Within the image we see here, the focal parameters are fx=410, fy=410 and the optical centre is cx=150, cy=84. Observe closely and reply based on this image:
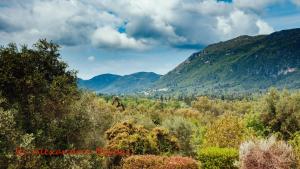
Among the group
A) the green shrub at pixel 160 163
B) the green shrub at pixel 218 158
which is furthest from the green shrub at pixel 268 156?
the green shrub at pixel 160 163

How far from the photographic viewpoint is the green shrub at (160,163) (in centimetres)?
3141

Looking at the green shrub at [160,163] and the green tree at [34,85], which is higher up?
the green tree at [34,85]

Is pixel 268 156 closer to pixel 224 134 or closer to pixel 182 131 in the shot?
pixel 224 134

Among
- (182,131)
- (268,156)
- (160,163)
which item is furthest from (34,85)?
(182,131)

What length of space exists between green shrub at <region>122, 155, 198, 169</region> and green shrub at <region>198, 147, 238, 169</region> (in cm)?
88

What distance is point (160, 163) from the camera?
32.2m

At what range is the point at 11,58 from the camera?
2556 cm

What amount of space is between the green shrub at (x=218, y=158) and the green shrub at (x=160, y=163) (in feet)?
2.89

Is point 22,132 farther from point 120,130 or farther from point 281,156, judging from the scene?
point 120,130

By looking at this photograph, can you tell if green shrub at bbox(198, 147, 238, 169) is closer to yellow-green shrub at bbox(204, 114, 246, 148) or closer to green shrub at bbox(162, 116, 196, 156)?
yellow-green shrub at bbox(204, 114, 246, 148)

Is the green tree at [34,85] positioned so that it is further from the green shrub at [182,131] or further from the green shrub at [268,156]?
the green shrub at [182,131]

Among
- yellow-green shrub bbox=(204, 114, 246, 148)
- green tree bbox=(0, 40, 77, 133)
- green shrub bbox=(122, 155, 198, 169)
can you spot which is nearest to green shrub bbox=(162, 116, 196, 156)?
yellow-green shrub bbox=(204, 114, 246, 148)

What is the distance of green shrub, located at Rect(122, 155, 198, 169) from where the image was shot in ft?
103

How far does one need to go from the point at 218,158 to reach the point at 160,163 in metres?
4.54
